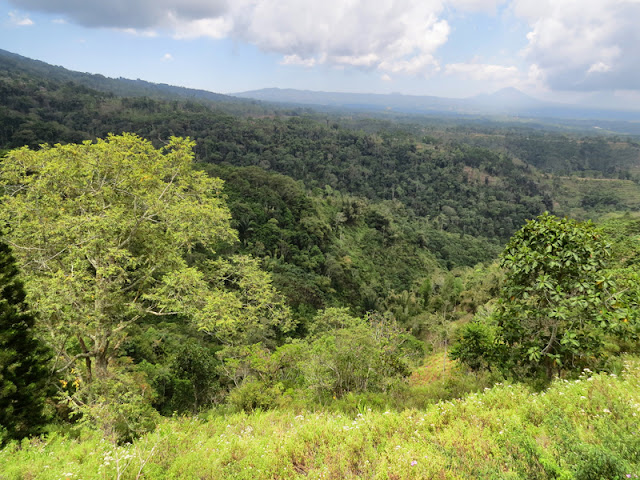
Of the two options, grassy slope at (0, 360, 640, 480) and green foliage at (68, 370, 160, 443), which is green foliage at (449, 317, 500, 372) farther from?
green foliage at (68, 370, 160, 443)

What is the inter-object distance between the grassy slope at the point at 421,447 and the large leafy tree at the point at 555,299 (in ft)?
2.36

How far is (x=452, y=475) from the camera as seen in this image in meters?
2.98

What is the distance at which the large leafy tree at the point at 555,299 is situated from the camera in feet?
16.1

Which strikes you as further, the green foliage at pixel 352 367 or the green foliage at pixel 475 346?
the green foliage at pixel 352 367

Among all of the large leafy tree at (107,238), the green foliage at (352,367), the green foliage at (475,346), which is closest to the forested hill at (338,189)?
the large leafy tree at (107,238)

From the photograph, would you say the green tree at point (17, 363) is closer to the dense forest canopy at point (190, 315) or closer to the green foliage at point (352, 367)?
the dense forest canopy at point (190, 315)

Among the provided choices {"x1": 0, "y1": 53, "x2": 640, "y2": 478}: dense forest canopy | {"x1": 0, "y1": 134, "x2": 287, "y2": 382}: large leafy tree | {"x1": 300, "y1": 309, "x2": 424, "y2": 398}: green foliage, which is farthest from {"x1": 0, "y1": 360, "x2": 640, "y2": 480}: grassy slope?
{"x1": 0, "y1": 134, "x2": 287, "y2": 382}: large leafy tree

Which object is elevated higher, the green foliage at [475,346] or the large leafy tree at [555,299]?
the large leafy tree at [555,299]

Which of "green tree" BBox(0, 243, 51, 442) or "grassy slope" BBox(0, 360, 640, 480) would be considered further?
"green tree" BBox(0, 243, 51, 442)

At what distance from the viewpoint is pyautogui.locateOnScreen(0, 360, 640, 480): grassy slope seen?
297 centimetres

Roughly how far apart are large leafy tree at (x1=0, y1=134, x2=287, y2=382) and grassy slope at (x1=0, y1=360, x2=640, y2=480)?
3.75 meters

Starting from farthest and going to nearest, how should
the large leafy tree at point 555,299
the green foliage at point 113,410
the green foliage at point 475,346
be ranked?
the green foliage at point 475,346, the green foliage at point 113,410, the large leafy tree at point 555,299

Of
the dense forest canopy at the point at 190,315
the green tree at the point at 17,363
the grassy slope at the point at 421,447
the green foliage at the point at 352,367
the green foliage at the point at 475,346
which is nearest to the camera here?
the grassy slope at the point at 421,447

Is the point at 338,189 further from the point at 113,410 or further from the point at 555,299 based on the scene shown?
the point at 555,299
